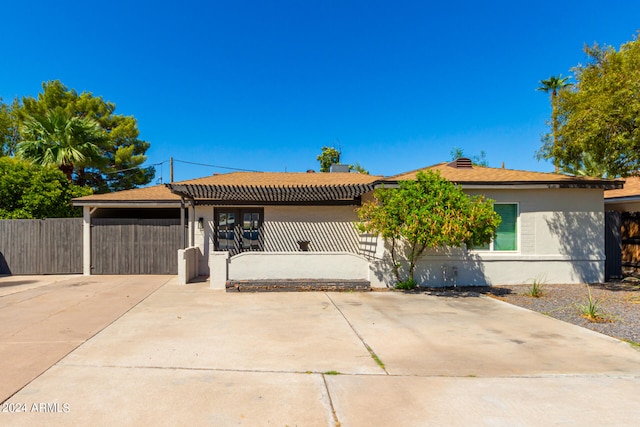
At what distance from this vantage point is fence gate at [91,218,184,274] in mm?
12750

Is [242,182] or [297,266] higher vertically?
[242,182]

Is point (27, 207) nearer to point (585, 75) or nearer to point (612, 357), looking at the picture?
point (612, 357)

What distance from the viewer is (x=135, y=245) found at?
1283 centimetres

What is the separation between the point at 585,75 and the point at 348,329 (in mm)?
9953

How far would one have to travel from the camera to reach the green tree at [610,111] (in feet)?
28.1

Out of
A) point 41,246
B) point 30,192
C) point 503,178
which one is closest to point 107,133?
point 30,192

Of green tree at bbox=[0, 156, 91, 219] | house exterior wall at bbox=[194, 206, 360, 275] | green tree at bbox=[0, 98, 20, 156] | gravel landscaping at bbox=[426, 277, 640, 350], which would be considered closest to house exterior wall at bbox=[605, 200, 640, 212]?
gravel landscaping at bbox=[426, 277, 640, 350]

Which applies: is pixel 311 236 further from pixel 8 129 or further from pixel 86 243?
pixel 8 129

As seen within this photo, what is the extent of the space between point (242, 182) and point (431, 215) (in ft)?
24.0

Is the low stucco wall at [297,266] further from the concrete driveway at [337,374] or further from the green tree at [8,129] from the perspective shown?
the green tree at [8,129]

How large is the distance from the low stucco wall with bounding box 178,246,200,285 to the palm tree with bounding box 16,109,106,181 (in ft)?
28.9

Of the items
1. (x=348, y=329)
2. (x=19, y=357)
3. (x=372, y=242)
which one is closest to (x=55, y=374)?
(x=19, y=357)

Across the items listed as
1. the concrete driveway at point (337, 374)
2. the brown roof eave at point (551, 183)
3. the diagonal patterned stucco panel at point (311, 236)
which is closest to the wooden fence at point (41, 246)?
the diagonal patterned stucco panel at point (311, 236)

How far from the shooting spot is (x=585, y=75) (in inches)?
411
